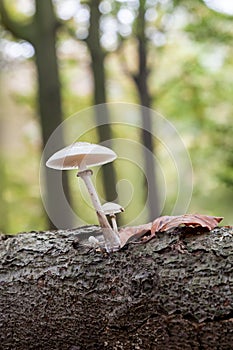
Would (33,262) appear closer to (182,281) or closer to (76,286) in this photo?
(76,286)

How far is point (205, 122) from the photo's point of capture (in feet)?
17.1

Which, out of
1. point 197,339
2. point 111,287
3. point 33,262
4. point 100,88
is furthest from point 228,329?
point 100,88

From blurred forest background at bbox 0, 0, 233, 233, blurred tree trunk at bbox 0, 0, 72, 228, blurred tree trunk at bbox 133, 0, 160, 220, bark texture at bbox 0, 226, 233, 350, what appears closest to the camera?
bark texture at bbox 0, 226, 233, 350

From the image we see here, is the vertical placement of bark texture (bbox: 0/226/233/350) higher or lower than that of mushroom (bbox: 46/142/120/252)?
lower

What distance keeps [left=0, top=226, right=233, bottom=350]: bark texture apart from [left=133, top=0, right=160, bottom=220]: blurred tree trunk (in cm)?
282

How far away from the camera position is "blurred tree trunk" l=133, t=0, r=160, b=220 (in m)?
4.01

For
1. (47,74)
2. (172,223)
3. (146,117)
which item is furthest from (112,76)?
(172,223)

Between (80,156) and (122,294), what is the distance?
335 millimetres

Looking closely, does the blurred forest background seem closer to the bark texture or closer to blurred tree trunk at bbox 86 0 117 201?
blurred tree trunk at bbox 86 0 117 201

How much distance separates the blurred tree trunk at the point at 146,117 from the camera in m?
4.01

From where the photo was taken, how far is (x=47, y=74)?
3.51m

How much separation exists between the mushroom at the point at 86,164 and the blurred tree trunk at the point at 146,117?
2.81 meters

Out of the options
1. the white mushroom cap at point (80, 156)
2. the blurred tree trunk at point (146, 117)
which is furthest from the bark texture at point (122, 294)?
the blurred tree trunk at point (146, 117)

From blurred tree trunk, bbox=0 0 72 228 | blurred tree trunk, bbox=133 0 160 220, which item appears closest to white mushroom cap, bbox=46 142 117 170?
blurred tree trunk, bbox=0 0 72 228
